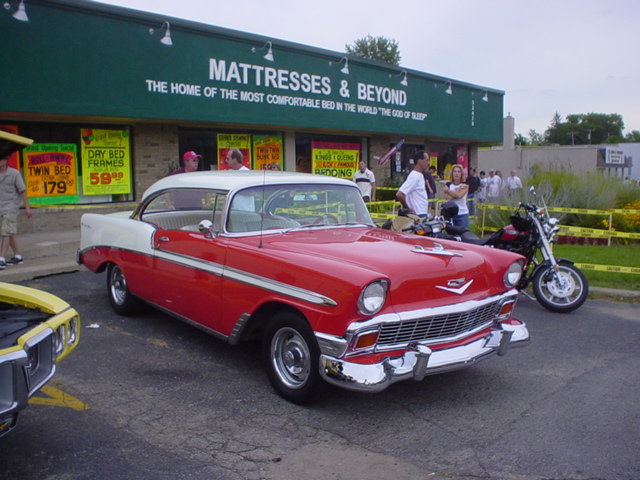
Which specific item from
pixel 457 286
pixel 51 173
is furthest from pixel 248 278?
pixel 51 173

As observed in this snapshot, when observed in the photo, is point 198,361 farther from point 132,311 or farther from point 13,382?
point 13,382

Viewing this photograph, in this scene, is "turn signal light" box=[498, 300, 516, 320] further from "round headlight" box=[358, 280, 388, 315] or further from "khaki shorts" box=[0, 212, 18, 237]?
"khaki shorts" box=[0, 212, 18, 237]

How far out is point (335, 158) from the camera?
58.9 ft

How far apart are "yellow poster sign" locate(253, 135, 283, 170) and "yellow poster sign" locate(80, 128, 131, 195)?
3.60 meters

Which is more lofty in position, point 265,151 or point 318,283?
point 265,151

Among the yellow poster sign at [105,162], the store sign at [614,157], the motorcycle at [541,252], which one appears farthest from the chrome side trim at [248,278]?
the store sign at [614,157]

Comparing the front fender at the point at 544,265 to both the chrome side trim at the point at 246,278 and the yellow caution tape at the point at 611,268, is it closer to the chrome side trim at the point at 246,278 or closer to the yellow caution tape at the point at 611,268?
the yellow caution tape at the point at 611,268

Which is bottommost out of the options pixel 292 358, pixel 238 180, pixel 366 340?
pixel 292 358

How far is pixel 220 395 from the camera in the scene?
437 cm

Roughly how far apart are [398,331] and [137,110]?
9838mm

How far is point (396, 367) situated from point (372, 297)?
47 centimetres

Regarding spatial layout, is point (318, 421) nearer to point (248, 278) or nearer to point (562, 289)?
point (248, 278)

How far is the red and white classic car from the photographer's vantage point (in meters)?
3.76

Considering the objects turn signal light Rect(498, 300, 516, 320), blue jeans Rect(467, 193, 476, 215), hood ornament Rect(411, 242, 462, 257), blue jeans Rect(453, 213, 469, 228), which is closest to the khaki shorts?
blue jeans Rect(453, 213, 469, 228)
